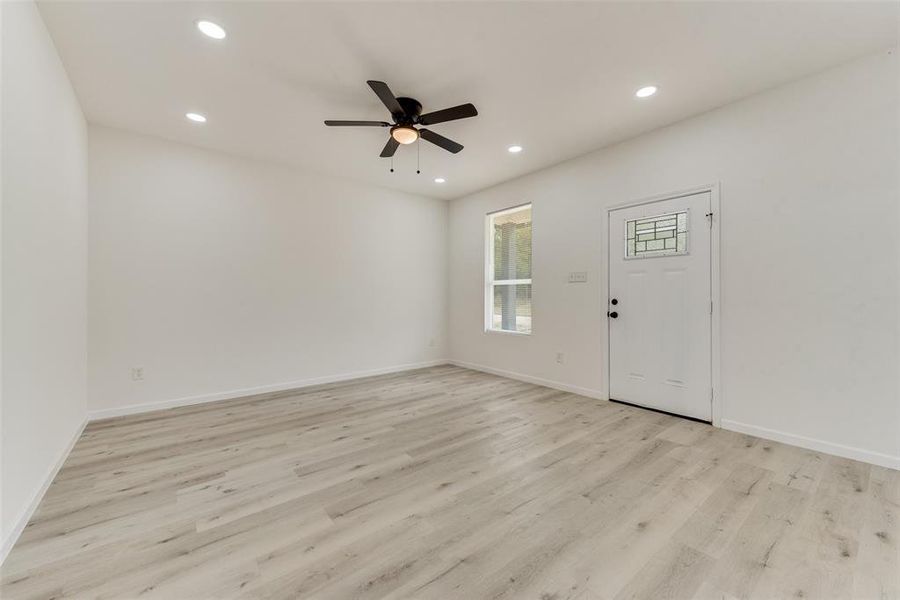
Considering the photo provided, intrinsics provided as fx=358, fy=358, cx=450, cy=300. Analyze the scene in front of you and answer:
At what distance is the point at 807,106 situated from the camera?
2.65m

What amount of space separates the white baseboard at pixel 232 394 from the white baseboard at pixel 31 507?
0.68 m

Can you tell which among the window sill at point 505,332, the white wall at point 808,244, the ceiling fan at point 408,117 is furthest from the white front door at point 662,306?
the ceiling fan at point 408,117

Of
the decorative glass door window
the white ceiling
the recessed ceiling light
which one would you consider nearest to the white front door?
the decorative glass door window

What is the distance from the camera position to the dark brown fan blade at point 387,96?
2.34 meters

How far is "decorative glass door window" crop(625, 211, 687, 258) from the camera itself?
131 inches

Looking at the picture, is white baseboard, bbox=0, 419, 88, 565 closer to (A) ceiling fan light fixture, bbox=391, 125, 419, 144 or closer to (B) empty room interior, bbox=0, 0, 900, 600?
(B) empty room interior, bbox=0, 0, 900, 600

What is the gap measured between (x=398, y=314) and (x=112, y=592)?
414cm

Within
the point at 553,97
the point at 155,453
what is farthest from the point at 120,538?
the point at 553,97

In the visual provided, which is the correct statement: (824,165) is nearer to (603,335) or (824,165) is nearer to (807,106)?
(807,106)

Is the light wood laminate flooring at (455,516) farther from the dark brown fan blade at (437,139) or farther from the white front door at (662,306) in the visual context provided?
the dark brown fan blade at (437,139)

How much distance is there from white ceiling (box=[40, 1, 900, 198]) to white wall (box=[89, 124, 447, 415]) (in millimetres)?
568

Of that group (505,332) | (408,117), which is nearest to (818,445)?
(505,332)

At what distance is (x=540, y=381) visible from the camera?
4559 mm

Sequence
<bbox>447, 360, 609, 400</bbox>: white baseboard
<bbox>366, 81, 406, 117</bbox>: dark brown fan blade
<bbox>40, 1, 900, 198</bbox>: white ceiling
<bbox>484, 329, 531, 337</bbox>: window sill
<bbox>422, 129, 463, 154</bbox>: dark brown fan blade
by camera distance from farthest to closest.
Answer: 1. <bbox>484, 329, 531, 337</bbox>: window sill
2. <bbox>447, 360, 609, 400</bbox>: white baseboard
3. <bbox>422, 129, 463, 154</bbox>: dark brown fan blade
4. <bbox>366, 81, 406, 117</bbox>: dark brown fan blade
5. <bbox>40, 1, 900, 198</bbox>: white ceiling
